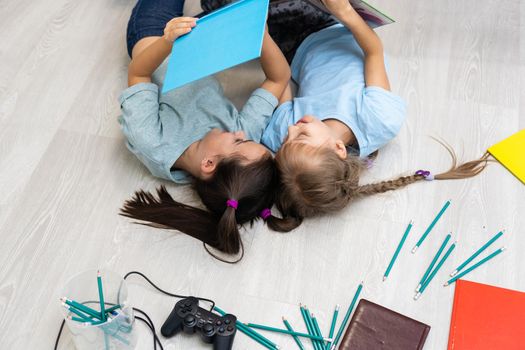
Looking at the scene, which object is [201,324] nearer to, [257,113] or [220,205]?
[220,205]

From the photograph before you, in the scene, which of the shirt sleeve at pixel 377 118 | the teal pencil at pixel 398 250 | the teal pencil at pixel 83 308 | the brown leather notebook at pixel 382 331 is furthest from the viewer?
the shirt sleeve at pixel 377 118

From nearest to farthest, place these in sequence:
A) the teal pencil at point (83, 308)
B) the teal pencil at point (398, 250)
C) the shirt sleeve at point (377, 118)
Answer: the teal pencil at point (83, 308)
the teal pencil at point (398, 250)
the shirt sleeve at point (377, 118)

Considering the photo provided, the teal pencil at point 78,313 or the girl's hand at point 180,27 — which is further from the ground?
the girl's hand at point 180,27

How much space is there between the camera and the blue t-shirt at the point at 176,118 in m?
1.25

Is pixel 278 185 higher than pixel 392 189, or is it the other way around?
pixel 278 185

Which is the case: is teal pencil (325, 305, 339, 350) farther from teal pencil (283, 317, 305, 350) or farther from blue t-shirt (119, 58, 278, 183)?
blue t-shirt (119, 58, 278, 183)

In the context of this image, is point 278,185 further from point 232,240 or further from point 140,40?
point 140,40

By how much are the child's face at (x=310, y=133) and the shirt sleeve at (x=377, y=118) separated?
0.10 meters

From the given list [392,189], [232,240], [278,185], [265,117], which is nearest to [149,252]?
[232,240]

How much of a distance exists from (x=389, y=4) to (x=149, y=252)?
1094 millimetres

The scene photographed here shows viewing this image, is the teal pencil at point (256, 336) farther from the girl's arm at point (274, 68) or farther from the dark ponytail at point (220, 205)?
the girl's arm at point (274, 68)

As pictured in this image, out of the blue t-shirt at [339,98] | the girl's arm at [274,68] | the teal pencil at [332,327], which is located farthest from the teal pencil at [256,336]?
the girl's arm at [274,68]

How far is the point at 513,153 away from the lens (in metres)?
1.37

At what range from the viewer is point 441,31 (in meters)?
1.65
